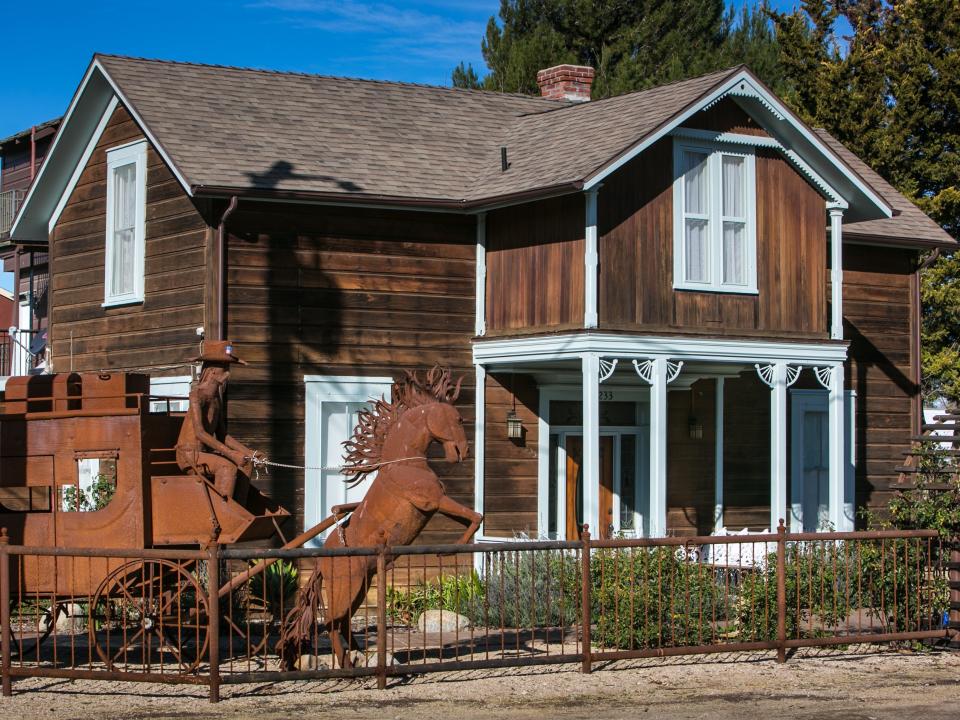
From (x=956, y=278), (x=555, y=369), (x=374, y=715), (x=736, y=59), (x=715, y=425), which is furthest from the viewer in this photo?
(x=736, y=59)

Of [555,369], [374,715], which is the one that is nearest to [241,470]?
[374,715]

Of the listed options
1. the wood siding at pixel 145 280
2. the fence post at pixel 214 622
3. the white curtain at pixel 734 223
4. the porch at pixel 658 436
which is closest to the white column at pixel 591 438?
the porch at pixel 658 436

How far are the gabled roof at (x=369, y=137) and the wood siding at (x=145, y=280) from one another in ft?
1.98

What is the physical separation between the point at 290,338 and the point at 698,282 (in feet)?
16.9

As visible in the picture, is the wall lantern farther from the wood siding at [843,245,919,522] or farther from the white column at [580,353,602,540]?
the wood siding at [843,245,919,522]

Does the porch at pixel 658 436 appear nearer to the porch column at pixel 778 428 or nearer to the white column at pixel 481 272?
the porch column at pixel 778 428

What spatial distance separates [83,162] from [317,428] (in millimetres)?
5600

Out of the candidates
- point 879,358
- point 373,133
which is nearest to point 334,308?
point 373,133

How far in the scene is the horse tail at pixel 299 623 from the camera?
38.2 ft

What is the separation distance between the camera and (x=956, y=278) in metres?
30.0

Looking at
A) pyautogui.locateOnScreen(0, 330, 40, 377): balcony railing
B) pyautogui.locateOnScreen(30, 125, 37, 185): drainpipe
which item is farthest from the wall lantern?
pyautogui.locateOnScreen(30, 125, 37, 185): drainpipe

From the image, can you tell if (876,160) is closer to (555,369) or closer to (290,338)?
(555,369)

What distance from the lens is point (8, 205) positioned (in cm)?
3703

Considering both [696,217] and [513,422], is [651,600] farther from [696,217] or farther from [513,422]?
[696,217]
